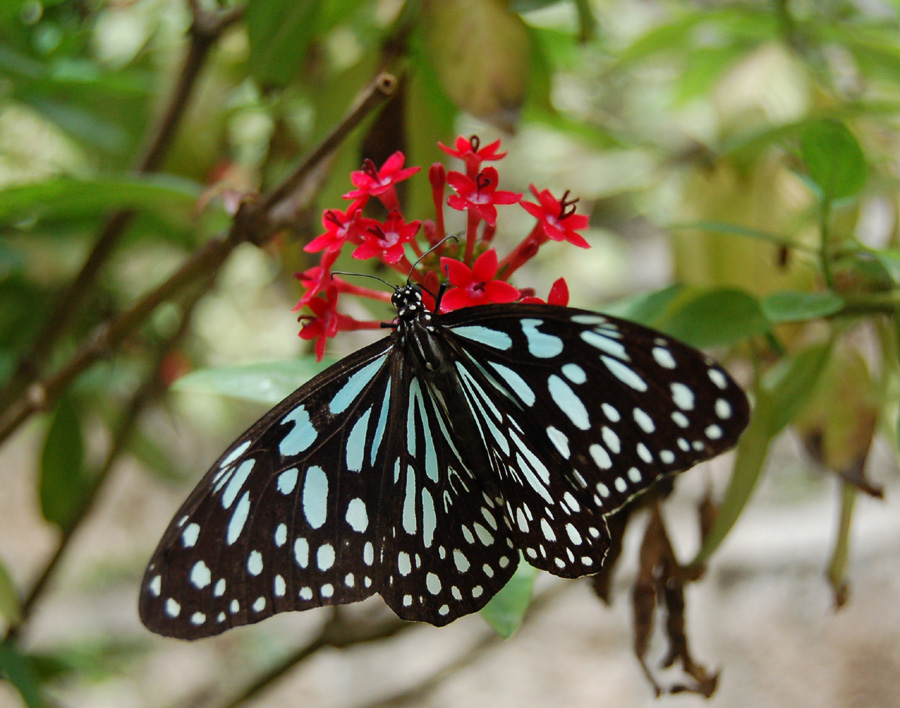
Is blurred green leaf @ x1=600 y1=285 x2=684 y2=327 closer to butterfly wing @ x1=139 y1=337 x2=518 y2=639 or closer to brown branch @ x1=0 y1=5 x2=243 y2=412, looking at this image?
butterfly wing @ x1=139 y1=337 x2=518 y2=639

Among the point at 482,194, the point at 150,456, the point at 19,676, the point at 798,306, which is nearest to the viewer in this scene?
the point at 482,194

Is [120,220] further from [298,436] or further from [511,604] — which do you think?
[511,604]

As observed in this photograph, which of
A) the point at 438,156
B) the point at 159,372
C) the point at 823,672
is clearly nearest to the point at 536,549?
the point at 438,156

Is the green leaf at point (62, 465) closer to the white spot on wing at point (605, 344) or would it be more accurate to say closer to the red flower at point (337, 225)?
the red flower at point (337, 225)

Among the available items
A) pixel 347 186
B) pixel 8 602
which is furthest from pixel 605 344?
pixel 8 602

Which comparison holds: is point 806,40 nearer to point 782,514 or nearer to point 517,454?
point 517,454

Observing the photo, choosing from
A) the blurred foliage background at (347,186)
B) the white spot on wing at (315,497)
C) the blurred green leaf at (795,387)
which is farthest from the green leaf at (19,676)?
the blurred green leaf at (795,387)
